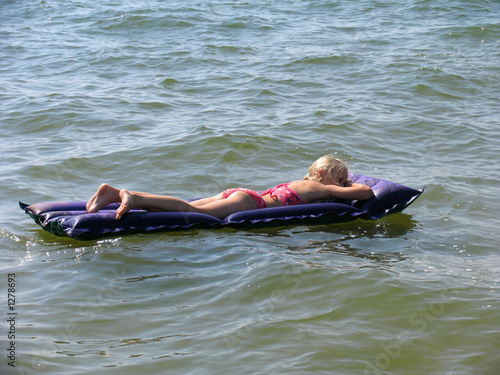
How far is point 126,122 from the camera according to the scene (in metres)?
9.91

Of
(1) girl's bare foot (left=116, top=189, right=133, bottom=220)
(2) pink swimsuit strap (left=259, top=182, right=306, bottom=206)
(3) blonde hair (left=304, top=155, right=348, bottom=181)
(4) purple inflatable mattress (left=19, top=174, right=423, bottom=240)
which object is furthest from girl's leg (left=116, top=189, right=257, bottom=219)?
(3) blonde hair (left=304, top=155, right=348, bottom=181)

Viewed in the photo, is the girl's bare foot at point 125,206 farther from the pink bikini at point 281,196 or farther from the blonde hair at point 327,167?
the blonde hair at point 327,167

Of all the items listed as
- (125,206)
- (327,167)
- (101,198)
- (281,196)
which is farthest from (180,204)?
(327,167)

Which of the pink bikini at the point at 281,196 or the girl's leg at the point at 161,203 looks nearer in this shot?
the girl's leg at the point at 161,203

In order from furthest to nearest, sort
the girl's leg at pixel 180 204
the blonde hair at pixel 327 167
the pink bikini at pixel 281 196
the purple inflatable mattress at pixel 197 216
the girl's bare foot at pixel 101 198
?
the blonde hair at pixel 327 167 < the pink bikini at pixel 281 196 < the girl's bare foot at pixel 101 198 < the girl's leg at pixel 180 204 < the purple inflatable mattress at pixel 197 216

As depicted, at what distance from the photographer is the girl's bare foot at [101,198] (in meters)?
5.80

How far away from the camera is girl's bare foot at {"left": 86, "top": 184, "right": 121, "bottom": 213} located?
5805 mm

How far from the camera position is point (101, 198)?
5836 mm

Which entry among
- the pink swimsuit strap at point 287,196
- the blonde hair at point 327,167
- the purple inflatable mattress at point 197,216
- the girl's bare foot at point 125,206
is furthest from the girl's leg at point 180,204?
the blonde hair at point 327,167

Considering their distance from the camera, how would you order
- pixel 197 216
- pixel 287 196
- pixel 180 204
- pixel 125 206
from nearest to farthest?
pixel 125 206 < pixel 197 216 < pixel 180 204 < pixel 287 196

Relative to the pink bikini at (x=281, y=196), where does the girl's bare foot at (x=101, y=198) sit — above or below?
above

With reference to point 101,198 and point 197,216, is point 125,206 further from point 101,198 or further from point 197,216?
point 197,216

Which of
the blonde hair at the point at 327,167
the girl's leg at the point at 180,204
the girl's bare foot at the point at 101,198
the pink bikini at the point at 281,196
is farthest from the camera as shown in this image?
the blonde hair at the point at 327,167

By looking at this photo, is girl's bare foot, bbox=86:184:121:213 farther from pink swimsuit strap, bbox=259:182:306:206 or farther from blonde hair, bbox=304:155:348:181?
blonde hair, bbox=304:155:348:181
